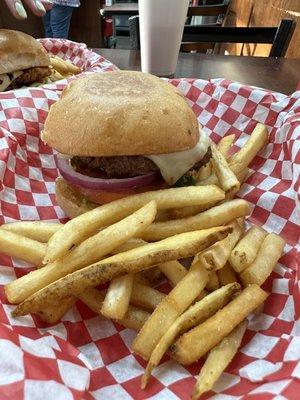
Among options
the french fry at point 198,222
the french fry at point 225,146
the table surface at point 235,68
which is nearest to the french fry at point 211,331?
the french fry at point 198,222

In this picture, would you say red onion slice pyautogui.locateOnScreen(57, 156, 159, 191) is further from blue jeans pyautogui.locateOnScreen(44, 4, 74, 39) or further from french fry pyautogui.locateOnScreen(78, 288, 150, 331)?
blue jeans pyautogui.locateOnScreen(44, 4, 74, 39)

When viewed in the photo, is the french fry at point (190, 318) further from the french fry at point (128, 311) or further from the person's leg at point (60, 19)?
the person's leg at point (60, 19)

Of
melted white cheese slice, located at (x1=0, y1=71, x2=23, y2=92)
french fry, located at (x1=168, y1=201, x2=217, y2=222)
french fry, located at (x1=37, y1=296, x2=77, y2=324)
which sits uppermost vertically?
french fry, located at (x1=168, y1=201, x2=217, y2=222)

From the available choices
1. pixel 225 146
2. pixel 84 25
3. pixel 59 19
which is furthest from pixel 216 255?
pixel 84 25

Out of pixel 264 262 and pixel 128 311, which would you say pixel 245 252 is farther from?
pixel 128 311

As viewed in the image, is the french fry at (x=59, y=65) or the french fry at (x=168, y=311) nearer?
the french fry at (x=168, y=311)

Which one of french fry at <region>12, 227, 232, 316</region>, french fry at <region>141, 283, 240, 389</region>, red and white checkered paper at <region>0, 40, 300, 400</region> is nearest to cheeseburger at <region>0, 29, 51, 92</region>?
red and white checkered paper at <region>0, 40, 300, 400</region>
